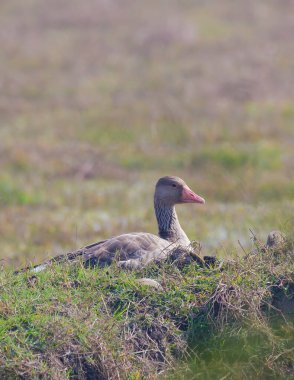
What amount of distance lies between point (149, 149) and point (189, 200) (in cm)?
674

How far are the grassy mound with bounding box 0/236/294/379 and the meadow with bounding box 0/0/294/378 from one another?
577 millimetres

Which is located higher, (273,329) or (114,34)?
(114,34)

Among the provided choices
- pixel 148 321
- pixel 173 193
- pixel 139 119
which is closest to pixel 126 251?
pixel 148 321

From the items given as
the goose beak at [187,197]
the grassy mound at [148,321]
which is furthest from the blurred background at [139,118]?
the grassy mound at [148,321]

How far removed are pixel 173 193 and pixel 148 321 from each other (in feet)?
8.79

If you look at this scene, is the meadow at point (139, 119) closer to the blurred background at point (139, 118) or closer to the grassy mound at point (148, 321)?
the blurred background at point (139, 118)

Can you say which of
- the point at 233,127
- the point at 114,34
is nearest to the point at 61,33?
the point at 114,34

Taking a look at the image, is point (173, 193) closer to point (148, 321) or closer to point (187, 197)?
point (187, 197)

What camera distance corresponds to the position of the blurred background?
1154 centimetres

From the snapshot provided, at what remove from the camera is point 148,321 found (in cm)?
618

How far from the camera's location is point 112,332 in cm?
596

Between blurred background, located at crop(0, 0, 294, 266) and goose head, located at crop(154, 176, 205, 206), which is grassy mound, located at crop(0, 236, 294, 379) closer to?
blurred background, located at crop(0, 0, 294, 266)

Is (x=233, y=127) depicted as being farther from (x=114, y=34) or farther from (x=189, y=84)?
(x=114, y=34)

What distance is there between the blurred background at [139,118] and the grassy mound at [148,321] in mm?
717
